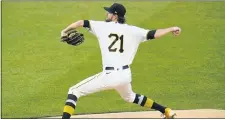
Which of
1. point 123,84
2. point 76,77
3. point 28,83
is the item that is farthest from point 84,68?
point 123,84

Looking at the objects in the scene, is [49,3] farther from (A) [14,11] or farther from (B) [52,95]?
(B) [52,95]

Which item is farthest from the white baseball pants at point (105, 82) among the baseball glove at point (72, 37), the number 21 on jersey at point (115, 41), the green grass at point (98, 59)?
the green grass at point (98, 59)

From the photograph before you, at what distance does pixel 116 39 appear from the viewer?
24.8 feet

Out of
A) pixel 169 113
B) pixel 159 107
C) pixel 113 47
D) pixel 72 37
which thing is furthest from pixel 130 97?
pixel 72 37

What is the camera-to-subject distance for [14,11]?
1334cm

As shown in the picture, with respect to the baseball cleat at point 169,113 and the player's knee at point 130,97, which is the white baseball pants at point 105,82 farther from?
the baseball cleat at point 169,113

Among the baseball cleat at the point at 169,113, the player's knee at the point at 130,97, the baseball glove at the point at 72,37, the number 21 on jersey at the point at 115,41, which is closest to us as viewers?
the number 21 on jersey at the point at 115,41

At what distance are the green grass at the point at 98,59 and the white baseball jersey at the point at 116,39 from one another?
1.59 metres

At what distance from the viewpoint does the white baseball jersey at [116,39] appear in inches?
298

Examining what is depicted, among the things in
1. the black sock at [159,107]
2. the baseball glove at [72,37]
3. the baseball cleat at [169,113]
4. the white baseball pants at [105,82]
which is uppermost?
the baseball glove at [72,37]

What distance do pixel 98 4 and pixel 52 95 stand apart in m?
4.52

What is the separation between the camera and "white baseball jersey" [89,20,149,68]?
757cm

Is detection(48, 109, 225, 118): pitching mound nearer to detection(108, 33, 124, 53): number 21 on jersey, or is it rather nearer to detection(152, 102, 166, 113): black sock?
detection(152, 102, 166, 113): black sock

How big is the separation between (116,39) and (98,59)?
3728 millimetres
